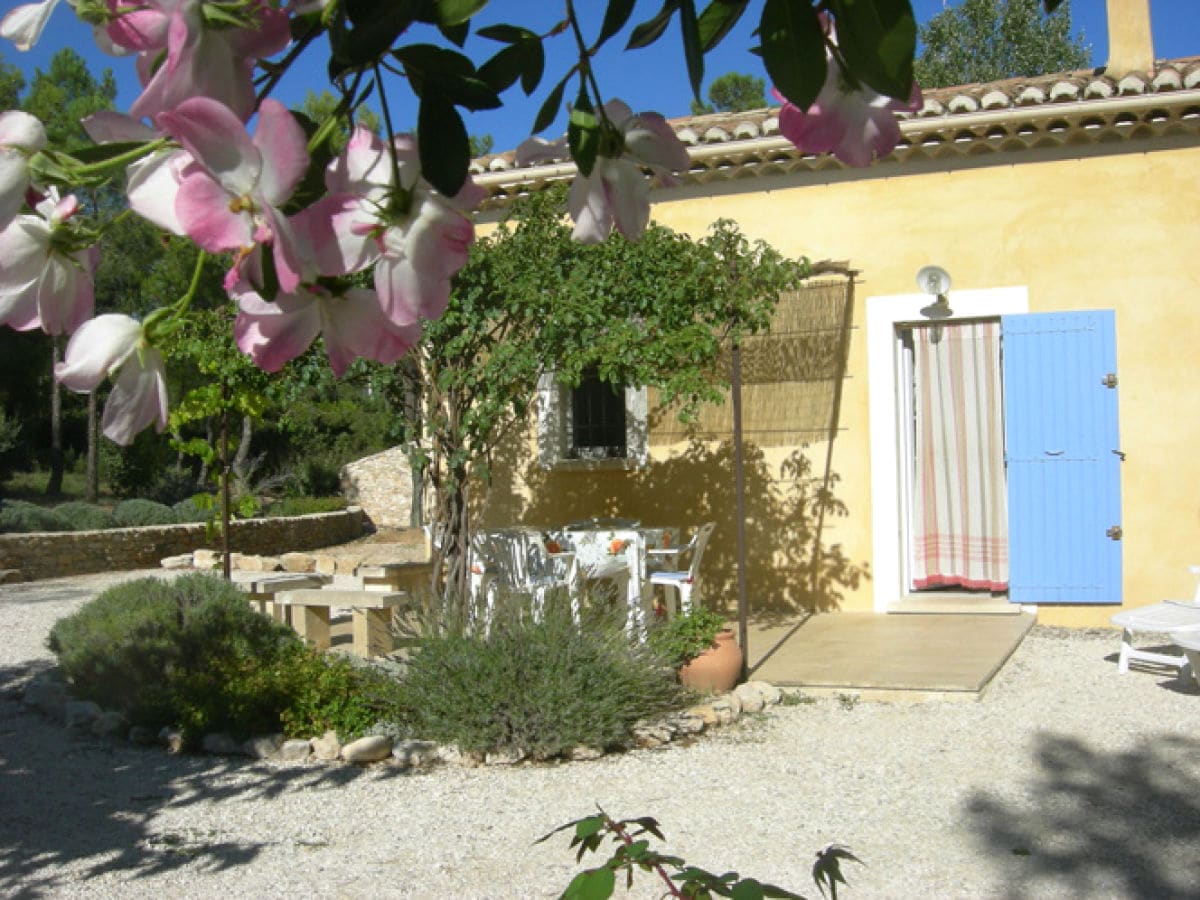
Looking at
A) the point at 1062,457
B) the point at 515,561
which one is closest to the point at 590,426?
the point at 515,561

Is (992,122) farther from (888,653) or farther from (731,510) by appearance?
(888,653)

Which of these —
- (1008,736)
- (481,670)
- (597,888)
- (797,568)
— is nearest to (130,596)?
(481,670)

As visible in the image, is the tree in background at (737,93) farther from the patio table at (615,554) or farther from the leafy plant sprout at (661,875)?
the leafy plant sprout at (661,875)

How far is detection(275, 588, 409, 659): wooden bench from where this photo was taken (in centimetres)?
768

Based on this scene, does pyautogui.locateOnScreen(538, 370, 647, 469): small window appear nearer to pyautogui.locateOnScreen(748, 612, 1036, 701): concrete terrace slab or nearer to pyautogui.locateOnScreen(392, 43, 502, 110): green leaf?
pyautogui.locateOnScreen(748, 612, 1036, 701): concrete terrace slab

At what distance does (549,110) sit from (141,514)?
17.8m

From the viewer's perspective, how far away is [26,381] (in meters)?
21.8

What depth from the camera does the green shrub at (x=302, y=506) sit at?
19.4m

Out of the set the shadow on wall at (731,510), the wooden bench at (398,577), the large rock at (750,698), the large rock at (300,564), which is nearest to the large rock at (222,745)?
the large rock at (750,698)

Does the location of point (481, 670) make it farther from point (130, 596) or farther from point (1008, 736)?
point (130, 596)

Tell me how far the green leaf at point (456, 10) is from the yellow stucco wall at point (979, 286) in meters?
8.24

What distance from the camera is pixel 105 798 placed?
521cm

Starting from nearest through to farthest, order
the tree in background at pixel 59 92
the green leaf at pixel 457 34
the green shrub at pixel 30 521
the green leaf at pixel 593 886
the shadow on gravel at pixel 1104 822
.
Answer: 1. the green leaf at pixel 457 34
2. the green leaf at pixel 593 886
3. the shadow on gravel at pixel 1104 822
4. the green shrub at pixel 30 521
5. the tree in background at pixel 59 92

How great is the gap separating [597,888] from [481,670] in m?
4.38
